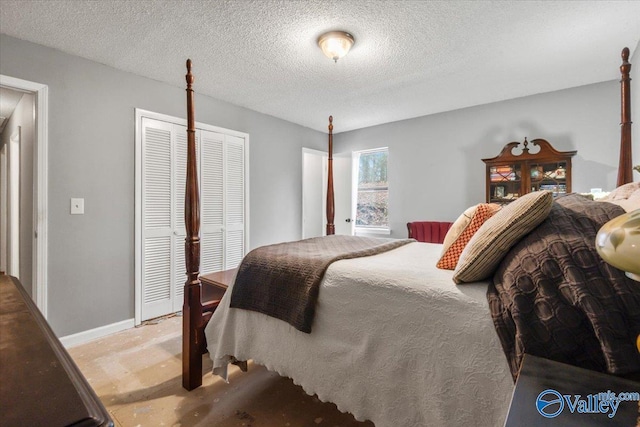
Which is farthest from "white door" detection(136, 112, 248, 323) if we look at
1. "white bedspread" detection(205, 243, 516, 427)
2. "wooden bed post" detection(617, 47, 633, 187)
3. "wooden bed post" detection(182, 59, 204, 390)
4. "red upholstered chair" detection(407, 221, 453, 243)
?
"wooden bed post" detection(617, 47, 633, 187)

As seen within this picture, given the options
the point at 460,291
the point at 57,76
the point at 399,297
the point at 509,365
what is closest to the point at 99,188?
the point at 57,76

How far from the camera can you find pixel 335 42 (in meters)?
2.25

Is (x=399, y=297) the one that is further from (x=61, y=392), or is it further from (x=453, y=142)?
(x=453, y=142)

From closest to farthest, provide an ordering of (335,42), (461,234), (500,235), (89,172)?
1. (500,235)
2. (461,234)
3. (335,42)
4. (89,172)

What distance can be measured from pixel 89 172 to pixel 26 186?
61 cm

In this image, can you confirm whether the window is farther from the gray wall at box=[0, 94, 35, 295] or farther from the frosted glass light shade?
the frosted glass light shade

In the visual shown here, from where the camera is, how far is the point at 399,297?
124cm

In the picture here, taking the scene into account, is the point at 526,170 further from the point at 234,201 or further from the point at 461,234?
the point at 234,201

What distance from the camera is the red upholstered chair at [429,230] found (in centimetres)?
383

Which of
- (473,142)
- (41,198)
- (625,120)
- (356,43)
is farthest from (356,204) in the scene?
(41,198)

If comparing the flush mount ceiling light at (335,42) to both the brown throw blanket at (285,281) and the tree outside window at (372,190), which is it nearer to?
the brown throw blanket at (285,281)

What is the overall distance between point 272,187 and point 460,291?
349 cm

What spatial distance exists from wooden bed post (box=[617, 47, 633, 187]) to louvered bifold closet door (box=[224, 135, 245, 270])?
3539 mm

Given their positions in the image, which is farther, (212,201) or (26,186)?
(212,201)
